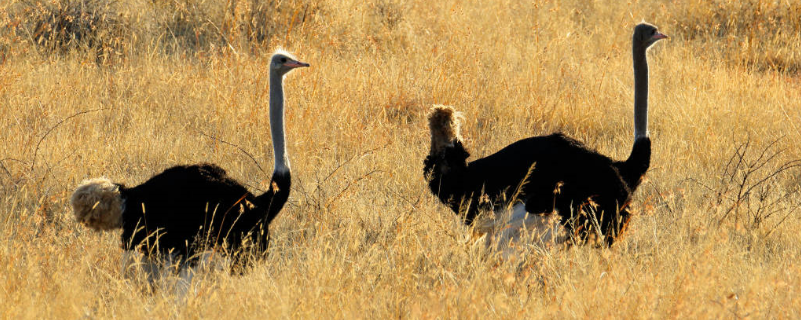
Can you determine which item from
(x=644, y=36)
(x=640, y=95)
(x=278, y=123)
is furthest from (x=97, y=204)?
(x=644, y=36)

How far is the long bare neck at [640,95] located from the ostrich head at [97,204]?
2.42 m

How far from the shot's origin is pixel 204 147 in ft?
19.2

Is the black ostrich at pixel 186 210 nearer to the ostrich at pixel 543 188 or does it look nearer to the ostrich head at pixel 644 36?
the ostrich at pixel 543 188

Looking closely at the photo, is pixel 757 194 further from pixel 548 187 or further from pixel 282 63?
pixel 282 63

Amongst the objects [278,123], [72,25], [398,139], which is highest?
[278,123]

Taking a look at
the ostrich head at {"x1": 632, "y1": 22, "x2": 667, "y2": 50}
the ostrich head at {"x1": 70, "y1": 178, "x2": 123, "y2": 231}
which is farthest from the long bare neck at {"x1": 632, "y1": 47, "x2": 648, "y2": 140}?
the ostrich head at {"x1": 70, "y1": 178, "x2": 123, "y2": 231}

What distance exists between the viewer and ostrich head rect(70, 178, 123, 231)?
3.45 metres

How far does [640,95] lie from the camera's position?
4590mm

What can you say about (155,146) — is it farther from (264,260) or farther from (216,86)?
(264,260)

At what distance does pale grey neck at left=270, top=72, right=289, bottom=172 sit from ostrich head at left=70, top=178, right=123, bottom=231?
0.68 metres

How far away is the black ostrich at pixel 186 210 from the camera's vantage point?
11.5 ft

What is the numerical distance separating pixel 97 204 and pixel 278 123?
34.9 inches

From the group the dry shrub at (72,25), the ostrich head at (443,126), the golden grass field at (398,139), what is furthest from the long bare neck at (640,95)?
the dry shrub at (72,25)

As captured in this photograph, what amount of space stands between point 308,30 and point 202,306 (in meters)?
5.00
